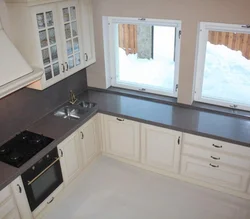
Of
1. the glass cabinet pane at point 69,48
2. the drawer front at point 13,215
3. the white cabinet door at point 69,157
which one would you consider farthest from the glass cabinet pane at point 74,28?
the drawer front at point 13,215

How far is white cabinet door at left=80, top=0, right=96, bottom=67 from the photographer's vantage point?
3461 millimetres

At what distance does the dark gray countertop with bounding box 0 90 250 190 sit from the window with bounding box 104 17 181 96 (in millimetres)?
332

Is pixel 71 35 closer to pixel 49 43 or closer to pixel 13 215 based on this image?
pixel 49 43

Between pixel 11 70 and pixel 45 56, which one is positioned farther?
pixel 45 56

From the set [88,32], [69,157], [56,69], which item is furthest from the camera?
[88,32]

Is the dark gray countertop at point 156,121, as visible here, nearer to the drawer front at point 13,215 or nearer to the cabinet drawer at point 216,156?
the cabinet drawer at point 216,156

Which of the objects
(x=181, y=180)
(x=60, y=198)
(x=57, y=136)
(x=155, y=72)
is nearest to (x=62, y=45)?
(x=57, y=136)

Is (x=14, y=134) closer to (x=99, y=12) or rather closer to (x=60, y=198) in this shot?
(x=60, y=198)

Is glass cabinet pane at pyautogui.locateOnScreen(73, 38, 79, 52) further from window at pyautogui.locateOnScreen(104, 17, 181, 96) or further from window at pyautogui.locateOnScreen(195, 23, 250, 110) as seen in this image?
window at pyautogui.locateOnScreen(195, 23, 250, 110)

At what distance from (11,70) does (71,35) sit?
998 mm

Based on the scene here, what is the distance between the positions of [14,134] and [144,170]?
1.63 m

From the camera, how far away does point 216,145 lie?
3.13 meters

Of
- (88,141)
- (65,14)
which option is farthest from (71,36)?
(88,141)

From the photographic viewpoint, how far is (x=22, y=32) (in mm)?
2900
